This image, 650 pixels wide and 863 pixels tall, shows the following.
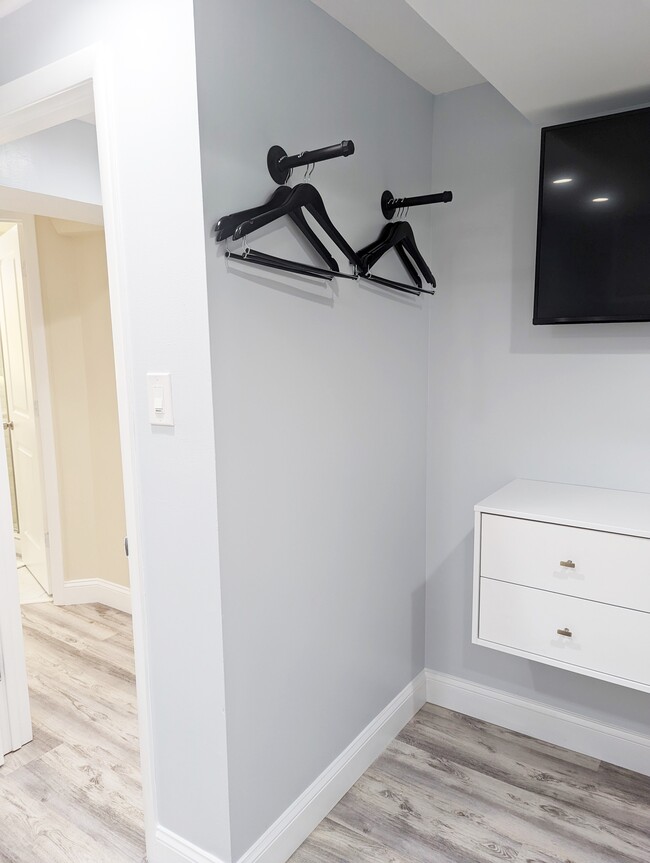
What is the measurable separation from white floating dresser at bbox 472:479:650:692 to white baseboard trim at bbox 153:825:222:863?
3.24ft

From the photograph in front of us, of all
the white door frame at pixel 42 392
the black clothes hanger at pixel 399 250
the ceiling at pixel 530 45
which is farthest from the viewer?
the white door frame at pixel 42 392

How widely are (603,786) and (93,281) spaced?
314 centimetres

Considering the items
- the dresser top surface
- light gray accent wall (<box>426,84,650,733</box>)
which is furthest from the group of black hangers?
the dresser top surface

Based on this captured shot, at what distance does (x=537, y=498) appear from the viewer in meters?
1.97

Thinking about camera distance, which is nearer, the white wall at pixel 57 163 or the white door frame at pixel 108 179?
the white door frame at pixel 108 179

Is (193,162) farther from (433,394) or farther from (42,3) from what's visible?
(433,394)

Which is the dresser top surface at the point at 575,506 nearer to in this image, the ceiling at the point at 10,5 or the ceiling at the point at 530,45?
the ceiling at the point at 530,45

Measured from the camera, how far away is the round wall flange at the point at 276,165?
1522mm

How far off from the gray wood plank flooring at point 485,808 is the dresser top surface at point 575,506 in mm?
932

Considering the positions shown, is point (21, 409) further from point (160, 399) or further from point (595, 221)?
point (595, 221)

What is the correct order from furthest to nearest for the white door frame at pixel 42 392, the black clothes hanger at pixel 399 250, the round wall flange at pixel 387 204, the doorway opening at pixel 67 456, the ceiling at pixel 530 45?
the white door frame at pixel 42 392, the doorway opening at pixel 67 456, the round wall flange at pixel 387 204, the black clothes hanger at pixel 399 250, the ceiling at pixel 530 45

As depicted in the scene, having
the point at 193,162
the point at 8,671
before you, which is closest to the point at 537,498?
the point at 193,162

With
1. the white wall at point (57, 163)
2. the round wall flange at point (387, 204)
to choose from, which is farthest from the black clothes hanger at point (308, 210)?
the white wall at point (57, 163)

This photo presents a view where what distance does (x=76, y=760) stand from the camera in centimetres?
219
